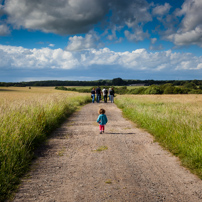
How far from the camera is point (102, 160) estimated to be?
16.6 feet

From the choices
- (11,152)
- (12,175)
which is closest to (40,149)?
(11,152)

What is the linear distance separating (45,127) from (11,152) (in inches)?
165

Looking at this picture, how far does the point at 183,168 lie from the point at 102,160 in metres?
1.98

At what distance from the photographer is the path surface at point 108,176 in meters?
3.33

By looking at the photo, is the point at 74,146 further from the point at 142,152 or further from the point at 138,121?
the point at 138,121

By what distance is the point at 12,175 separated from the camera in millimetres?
3920

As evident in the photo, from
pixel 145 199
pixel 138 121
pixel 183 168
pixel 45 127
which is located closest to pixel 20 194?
pixel 145 199

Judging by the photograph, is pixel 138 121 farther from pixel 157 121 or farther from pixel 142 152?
pixel 142 152

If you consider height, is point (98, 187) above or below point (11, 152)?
below

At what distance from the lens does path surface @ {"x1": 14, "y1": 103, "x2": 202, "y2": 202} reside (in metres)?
3.33

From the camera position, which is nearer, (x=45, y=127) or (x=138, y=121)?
(x=45, y=127)

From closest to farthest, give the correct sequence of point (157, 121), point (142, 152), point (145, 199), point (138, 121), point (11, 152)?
point (145, 199)
point (11, 152)
point (142, 152)
point (157, 121)
point (138, 121)

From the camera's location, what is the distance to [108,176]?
4098 millimetres

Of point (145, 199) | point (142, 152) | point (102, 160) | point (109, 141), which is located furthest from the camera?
point (109, 141)
